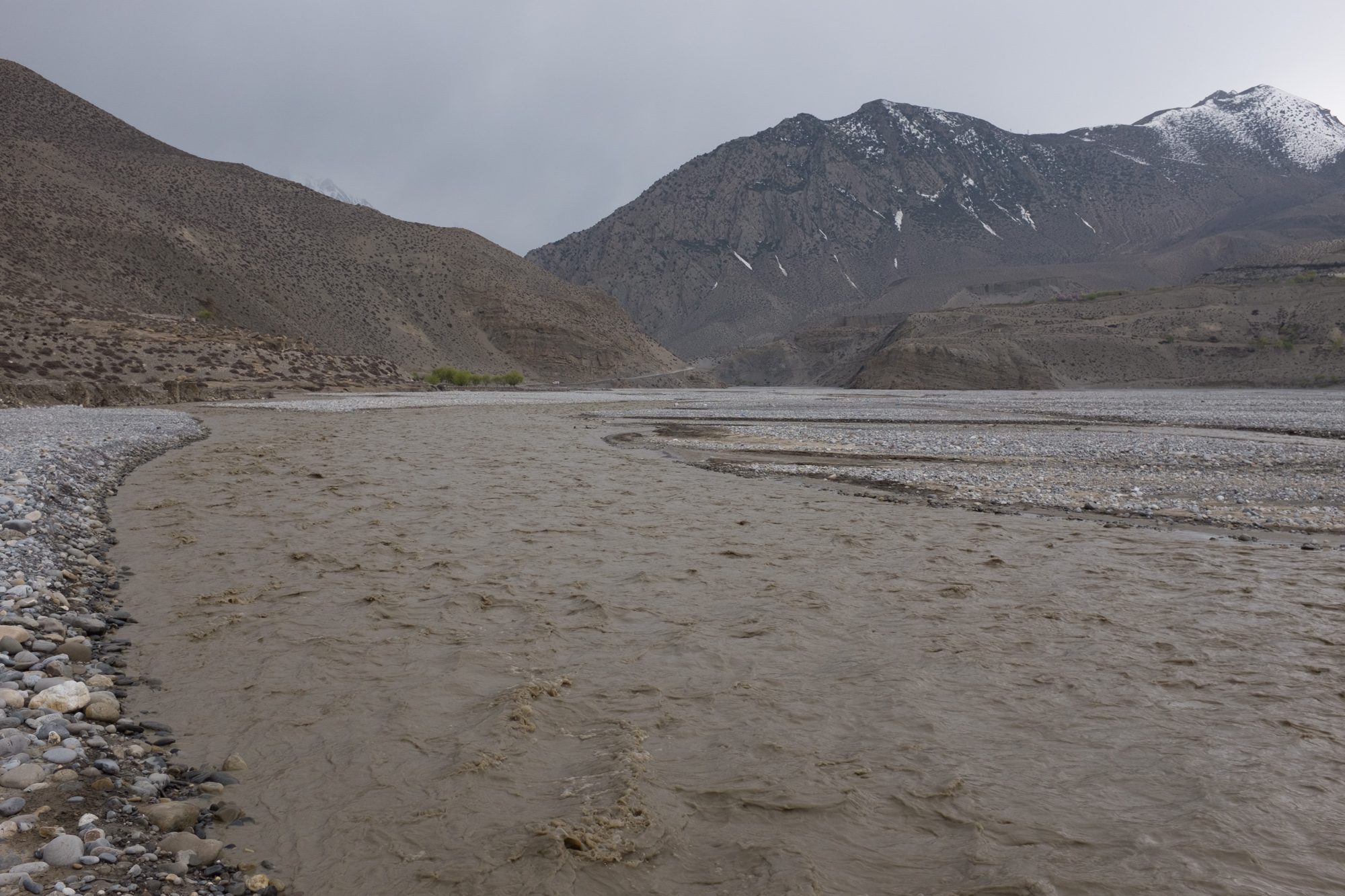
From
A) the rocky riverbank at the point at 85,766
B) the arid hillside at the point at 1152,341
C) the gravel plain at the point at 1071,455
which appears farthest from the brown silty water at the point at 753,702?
the arid hillside at the point at 1152,341

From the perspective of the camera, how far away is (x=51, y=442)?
54.6 ft

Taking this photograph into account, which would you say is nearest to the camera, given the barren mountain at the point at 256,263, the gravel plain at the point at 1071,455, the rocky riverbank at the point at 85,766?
the rocky riverbank at the point at 85,766

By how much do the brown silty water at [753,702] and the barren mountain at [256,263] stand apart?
43278mm

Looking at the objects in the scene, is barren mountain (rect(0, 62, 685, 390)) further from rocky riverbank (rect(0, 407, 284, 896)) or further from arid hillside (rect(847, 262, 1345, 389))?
rocky riverbank (rect(0, 407, 284, 896))

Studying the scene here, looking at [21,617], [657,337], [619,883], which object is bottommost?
[619,883]

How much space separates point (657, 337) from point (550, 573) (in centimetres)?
17588

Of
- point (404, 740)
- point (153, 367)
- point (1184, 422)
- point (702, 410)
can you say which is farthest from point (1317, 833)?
point (153, 367)

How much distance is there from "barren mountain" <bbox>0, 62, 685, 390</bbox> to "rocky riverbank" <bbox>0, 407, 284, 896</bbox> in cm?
4230

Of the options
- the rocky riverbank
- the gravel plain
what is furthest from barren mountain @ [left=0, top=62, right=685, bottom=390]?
the rocky riverbank

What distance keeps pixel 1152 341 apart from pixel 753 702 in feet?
341

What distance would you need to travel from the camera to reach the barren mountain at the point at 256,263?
6575 cm

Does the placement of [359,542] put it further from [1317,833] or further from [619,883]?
[1317,833]

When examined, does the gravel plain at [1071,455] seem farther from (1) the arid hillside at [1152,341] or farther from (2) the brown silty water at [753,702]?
(1) the arid hillside at [1152,341]

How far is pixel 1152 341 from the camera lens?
9331 centimetres
